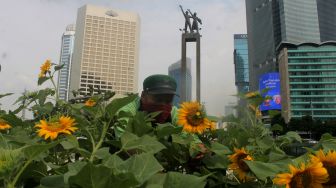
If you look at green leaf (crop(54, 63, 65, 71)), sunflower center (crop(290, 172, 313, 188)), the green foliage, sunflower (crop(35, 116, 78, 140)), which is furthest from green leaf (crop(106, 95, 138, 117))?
green leaf (crop(54, 63, 65, 71))

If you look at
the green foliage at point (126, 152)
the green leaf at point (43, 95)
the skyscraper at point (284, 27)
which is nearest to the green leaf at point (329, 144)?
the green foliage at point (126, 152)

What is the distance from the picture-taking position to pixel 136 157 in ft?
2.39

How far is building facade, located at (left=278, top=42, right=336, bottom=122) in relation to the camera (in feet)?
236

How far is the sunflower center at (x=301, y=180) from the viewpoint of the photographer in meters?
0.75

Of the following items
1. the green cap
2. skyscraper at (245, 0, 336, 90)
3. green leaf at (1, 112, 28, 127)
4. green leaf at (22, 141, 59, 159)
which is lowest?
green leaf at (22, 141, 59, 159)

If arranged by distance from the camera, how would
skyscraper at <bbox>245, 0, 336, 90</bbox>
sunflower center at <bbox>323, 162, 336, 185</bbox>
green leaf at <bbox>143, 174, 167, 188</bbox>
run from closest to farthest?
green leaf at <bbox>143, 174, 167, 188</bbox>
sunflower center at <bbox>323, 162, 336, 185</bbox>
skyscraper at <bbox>245, 0, 336, 90</bbox>

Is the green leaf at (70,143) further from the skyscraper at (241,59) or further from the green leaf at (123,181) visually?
the skyscraper at (241,59)

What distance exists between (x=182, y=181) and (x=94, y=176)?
0.21 m

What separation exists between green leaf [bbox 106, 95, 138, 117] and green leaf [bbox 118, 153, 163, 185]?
22cm

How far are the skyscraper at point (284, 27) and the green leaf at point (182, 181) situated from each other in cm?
8596

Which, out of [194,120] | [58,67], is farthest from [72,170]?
[58,67]

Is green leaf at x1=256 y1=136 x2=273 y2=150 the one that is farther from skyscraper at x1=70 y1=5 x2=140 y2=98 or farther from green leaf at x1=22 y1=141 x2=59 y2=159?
skyscraper at x1=70 y1=5 x2=140 y2=98

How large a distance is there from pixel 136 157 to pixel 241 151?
1.64 ft

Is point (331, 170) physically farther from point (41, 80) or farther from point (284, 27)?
point (284, 27)
